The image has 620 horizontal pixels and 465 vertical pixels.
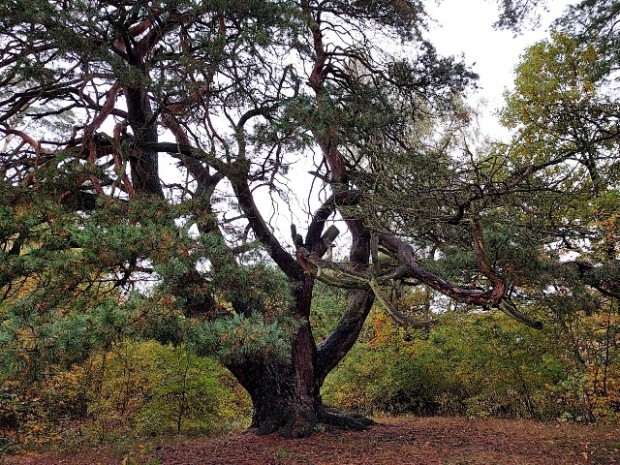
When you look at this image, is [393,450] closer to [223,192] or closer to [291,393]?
[291,393]

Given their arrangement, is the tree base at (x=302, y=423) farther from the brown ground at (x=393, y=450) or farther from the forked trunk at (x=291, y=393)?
the brown ground at (x=393, y=450)

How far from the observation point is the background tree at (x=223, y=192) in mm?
3215

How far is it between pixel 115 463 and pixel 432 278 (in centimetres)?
400

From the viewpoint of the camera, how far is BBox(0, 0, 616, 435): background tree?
3215 mm

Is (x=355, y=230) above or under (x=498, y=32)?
under

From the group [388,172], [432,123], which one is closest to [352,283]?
[388,172]

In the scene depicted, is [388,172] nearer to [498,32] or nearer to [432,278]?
[432,278]

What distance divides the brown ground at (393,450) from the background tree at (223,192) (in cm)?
56

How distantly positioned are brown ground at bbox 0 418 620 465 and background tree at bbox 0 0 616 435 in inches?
22.0

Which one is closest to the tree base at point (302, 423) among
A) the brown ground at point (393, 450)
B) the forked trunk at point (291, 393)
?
the forked trunk at point (291, 393)

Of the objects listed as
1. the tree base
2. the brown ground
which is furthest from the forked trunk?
the brown ground

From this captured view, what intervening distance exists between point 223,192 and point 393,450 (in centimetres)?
384

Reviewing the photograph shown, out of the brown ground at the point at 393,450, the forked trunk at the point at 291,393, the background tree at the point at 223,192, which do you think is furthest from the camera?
the forked trunk at the point at 291,393

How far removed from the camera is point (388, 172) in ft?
14.6
